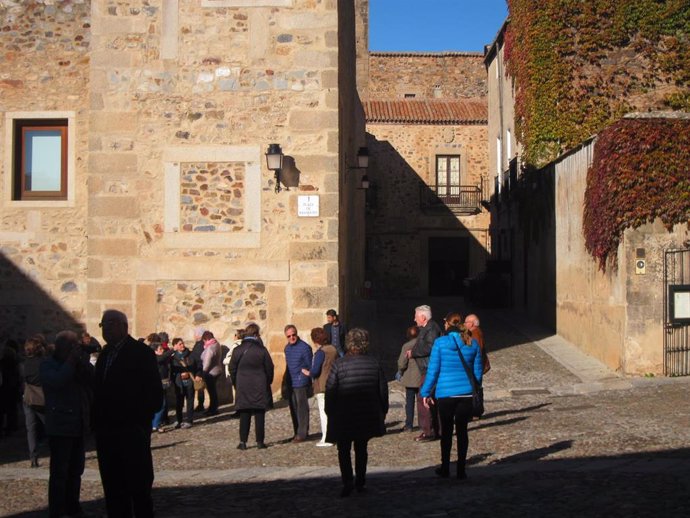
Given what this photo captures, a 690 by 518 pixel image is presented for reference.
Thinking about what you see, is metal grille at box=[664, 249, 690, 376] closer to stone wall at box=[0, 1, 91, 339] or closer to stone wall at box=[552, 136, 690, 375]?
stone wall at box=[552, 136, 690, 375]

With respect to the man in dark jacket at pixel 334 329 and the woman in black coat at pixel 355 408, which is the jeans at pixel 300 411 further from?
the woman in black coat at pixel 355 408

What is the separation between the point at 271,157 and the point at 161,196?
1782 millimetres

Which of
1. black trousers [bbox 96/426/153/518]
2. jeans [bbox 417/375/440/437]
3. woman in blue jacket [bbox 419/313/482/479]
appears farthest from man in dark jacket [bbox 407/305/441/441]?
black trousers [bbox 96/426/153/518]

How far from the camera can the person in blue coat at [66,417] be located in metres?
6.96

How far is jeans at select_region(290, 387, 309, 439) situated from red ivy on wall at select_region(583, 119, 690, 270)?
6071 mm

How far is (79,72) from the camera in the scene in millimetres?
14047

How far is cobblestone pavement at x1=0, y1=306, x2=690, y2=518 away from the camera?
6.78 meters

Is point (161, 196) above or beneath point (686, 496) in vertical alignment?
above

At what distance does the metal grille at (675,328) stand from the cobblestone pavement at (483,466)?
1.54ft

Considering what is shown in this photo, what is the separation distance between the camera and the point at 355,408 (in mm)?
7277

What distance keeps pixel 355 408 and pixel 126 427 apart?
2.01 meters

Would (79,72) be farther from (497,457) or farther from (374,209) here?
(374,209)

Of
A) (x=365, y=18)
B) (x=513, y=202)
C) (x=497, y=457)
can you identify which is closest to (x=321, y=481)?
(x=497, y=457)

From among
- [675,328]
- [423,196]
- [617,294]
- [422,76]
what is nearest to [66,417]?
[617,294]
